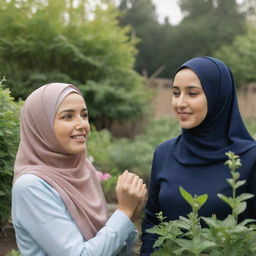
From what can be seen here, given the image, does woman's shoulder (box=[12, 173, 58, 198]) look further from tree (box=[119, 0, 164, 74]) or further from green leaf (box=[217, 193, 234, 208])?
tree (box=[119, 0, 164, 74])

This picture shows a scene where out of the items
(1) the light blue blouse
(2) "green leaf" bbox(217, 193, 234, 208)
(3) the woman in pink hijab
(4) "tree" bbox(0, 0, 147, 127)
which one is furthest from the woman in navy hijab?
(4) "tree" bbox(0, 0, 147, 127)

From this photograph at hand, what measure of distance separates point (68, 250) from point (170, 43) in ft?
110

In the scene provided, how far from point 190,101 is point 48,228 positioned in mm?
971

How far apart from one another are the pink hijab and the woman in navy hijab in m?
0.42

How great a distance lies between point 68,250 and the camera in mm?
1819

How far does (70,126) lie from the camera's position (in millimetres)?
2064

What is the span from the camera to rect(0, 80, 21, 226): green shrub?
318 centimetres

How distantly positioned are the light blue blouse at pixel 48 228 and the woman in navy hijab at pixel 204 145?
0.51 m

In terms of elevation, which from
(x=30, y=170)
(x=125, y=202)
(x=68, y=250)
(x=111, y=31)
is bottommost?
(x=68, y=250)

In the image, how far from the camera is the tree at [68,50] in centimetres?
901

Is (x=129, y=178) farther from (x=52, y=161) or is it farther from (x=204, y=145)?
(x=204, y=145)

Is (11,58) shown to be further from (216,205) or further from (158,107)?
(216,205)

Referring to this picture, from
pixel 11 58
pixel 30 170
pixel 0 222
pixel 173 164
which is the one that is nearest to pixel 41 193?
pixel 30 170

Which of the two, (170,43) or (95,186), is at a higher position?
(170,43)
